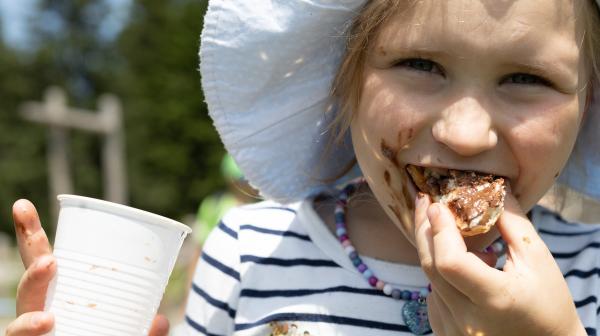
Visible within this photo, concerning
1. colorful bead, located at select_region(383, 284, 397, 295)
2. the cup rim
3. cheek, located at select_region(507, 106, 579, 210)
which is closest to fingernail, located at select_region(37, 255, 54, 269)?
the cup rim

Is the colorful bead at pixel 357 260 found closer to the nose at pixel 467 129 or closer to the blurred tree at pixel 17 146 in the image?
the nose at pixel 467 129

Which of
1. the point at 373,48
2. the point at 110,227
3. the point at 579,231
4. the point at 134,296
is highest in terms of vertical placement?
the point at 373,48

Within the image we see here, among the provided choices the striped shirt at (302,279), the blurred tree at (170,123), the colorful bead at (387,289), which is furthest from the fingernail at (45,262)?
the blurred tree at (170,123)

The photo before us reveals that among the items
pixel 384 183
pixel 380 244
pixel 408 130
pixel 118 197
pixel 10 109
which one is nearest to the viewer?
pixel 408 130

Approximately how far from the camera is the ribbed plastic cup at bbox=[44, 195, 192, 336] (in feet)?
5.15

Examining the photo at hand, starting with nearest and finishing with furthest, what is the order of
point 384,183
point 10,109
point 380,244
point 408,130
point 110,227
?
point 110,227
point 408,130
point 384,183
point 380,244
point 10,109

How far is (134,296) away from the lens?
1.59m

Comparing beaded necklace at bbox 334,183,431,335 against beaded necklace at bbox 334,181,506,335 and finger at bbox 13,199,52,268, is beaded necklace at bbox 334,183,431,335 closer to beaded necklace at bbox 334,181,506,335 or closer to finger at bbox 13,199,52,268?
beaded necklace at bbox 334,181,506,335

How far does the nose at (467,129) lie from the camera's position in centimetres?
167

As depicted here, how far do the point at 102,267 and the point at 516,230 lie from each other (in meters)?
0.87

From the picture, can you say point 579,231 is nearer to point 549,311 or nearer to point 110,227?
point 549,311

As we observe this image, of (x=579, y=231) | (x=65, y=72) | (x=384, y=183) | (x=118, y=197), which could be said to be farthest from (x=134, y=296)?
(x=65, y=72)

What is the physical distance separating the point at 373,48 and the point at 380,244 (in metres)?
0.58

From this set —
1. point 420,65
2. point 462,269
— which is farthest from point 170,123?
point 462,269
